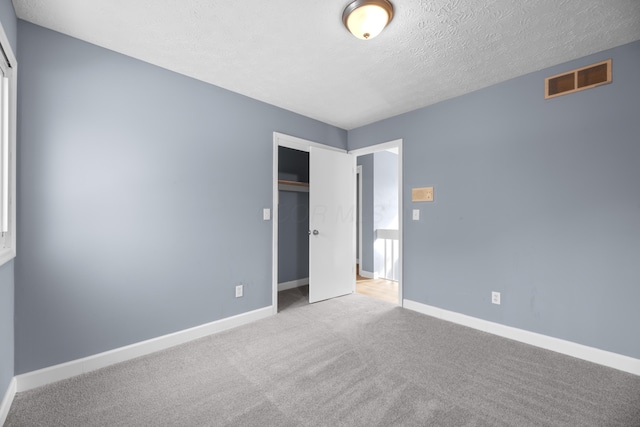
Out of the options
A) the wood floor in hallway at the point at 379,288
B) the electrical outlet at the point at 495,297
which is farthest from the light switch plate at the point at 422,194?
the wood floor in hallway at the point at 379,288

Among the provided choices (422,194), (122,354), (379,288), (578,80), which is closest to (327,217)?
(422,194)

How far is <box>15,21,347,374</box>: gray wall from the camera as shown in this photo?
5.98ft

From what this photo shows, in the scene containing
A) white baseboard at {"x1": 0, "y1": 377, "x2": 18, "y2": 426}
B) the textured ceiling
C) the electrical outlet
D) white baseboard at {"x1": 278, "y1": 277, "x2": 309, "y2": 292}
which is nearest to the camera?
white baseboard at {"x1": 0, "y1": 377, "x2": 18, "y2": 426}

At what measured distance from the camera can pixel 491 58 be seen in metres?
2.20

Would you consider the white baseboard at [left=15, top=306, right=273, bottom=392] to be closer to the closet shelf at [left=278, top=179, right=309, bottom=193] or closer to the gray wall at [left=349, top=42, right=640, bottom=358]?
the closet shelf at [left=278, top=179, right=309, bottom=193]

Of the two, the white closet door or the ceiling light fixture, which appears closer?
the ceiling light fixture

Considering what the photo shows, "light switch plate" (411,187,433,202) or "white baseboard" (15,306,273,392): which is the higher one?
"light switch plate" (411,187,433,202)

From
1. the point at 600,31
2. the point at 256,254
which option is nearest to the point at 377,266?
the point at 256,254

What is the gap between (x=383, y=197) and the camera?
5.11 metres

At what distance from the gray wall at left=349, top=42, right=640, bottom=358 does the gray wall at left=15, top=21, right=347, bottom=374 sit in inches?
81.1

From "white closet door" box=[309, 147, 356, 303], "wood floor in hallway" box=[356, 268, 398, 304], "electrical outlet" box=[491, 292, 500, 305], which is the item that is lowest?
"wood floor in hallway" box=[356, 268, 398, 304]

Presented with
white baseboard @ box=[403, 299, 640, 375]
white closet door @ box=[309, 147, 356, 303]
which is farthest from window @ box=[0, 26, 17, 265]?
white baseboard @ box=[403, 299, 640, 375]

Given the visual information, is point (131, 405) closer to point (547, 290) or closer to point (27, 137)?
point (27, 137)

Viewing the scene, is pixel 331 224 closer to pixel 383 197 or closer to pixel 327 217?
pixel 327 217
